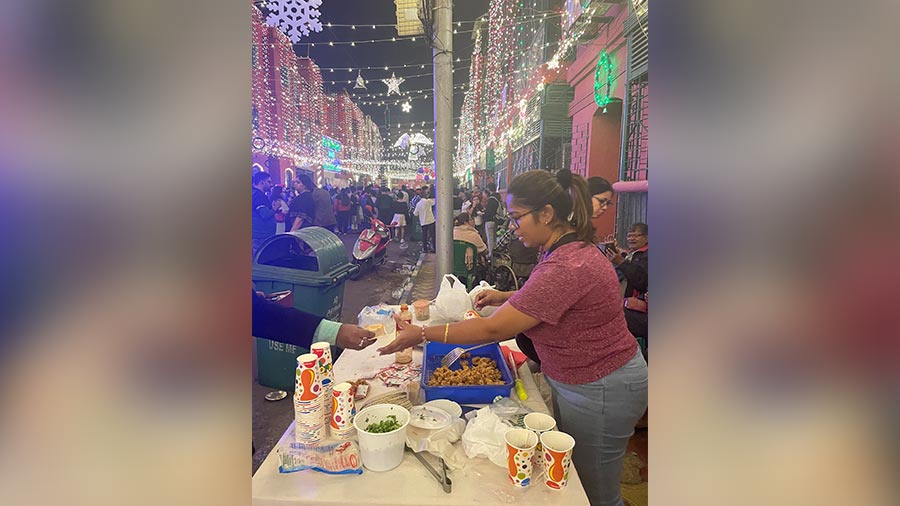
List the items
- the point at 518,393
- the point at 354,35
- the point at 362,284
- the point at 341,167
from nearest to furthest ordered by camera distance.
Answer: the point at 518,393 < the point at 354,35 < the point at 341,167 < the point at 362,284

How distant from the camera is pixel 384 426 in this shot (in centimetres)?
125

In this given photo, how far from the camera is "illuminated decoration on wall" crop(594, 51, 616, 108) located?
3082 mm

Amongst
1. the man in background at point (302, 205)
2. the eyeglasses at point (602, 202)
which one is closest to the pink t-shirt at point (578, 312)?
the eyeglasses at point (602, 202)

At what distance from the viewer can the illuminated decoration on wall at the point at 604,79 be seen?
3.08m

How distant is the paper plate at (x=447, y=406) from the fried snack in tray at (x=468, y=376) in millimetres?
98

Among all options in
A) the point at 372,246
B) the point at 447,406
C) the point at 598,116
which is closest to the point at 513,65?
the point at 598,116

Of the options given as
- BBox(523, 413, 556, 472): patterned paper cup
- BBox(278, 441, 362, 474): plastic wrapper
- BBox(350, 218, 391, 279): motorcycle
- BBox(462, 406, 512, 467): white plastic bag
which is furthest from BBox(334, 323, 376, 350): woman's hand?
BBox(350, 218, 391, 279): motorcycle

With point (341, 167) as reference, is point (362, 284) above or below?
below
